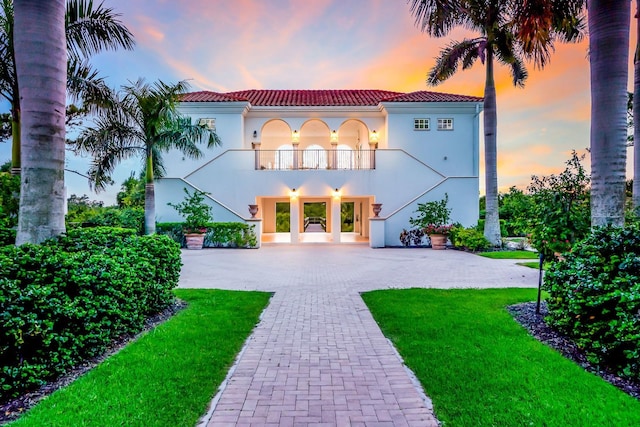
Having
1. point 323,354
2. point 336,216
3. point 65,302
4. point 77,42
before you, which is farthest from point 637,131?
point 77,42

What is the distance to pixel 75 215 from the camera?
15070 mm

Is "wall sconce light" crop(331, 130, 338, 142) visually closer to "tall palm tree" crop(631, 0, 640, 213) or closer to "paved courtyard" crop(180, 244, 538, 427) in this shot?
"paved courtyard" crop(180, 244, 538, 427)

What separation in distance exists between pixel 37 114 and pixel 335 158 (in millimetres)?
16911

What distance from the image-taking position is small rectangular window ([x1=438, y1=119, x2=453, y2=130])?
21.9 meters

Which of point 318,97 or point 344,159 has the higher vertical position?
point 318,97

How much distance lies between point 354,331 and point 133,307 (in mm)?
3120

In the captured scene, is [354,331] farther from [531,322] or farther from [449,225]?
[449,225]

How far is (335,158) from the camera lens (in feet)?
68.4

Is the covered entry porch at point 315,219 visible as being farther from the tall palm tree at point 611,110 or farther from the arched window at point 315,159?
→ the tall palm tree at point 611,110

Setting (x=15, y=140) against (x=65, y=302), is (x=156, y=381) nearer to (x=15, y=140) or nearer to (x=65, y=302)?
(x=65, y=302)

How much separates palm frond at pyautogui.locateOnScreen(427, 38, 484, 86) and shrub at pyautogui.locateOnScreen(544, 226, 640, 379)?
46.0ft

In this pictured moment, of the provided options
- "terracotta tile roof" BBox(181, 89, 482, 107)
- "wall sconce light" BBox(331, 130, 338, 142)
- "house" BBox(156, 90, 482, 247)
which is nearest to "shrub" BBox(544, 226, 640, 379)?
"house" BBox(156, 90, 482, 247)

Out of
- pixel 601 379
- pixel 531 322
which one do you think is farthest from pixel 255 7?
pixel 601 379

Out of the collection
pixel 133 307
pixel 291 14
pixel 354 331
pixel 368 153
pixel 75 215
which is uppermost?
pixel 291 14
